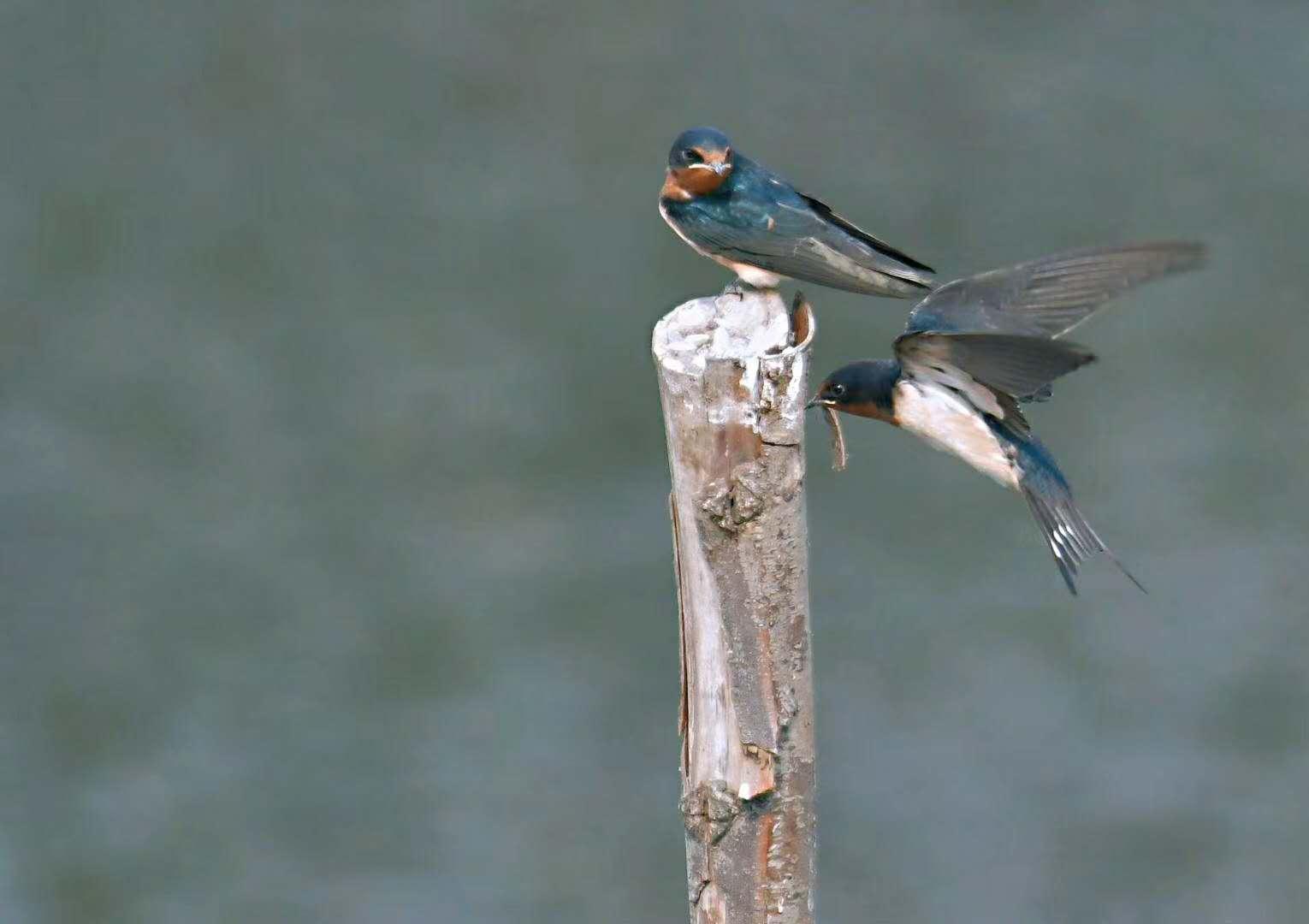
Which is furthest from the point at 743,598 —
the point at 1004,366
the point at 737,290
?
the point at 1004,366

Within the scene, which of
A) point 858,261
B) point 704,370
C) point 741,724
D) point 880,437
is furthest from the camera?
point 880,437

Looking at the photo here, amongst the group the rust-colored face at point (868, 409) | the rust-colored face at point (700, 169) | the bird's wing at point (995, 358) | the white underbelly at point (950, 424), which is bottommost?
the bird's wing at point (995, 358)

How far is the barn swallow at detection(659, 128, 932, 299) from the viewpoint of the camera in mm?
3090

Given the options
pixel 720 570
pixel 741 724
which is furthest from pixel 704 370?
pixel 741 724

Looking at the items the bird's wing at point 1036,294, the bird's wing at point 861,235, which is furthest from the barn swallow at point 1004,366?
the bird's wing at point 861,235

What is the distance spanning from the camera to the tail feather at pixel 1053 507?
3.45 m

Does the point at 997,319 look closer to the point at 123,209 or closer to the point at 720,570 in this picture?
the point at 720,570

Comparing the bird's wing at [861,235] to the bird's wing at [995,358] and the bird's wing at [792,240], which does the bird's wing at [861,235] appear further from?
the bird's wing at [995,358]

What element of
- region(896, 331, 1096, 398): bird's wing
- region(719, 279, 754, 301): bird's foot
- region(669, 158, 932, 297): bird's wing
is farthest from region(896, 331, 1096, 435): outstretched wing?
region(719, 279, 754, 301): bird's foot

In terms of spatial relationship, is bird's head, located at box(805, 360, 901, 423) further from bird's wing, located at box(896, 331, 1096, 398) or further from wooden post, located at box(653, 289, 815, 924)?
wooden post, located at box(653, 289, 815, 924)

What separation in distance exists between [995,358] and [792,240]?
335mm

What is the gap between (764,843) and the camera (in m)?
2.91

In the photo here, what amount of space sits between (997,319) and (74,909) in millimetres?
3124

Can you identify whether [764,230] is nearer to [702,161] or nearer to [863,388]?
[702,161]
